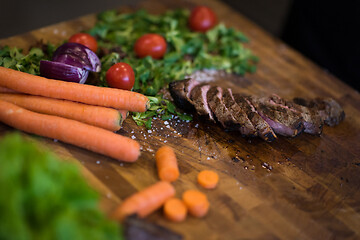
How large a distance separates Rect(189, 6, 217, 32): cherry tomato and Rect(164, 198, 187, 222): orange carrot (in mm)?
3007

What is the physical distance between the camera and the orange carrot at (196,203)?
2674 millimetres

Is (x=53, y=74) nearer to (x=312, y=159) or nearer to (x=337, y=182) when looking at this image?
(x=312, y=159)

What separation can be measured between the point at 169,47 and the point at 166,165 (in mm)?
2112

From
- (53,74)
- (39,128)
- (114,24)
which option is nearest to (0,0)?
(114,24)

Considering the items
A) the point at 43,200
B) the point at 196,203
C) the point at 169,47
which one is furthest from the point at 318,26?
the point at 43,200

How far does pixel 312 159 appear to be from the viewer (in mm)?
3451

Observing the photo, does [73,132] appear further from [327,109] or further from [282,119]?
[327,109]

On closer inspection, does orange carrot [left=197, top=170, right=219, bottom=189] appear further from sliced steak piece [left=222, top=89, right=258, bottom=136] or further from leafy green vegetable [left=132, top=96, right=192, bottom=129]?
leafy green vegetable [left=132, top=96, right=192, bottom=129]

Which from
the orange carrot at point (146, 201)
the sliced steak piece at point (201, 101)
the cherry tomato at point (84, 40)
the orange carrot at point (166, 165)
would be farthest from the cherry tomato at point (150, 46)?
the orange carrot at point (146, 201)

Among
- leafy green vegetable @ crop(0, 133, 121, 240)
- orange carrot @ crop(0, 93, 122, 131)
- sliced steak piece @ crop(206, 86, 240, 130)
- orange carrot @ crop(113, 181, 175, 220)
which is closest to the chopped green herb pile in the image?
sliced steak piece @ crop(206, 86, 240, 130)

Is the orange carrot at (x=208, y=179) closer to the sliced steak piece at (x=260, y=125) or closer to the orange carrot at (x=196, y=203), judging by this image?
the orange carrot at (x=196, y=203)

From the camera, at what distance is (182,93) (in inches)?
140

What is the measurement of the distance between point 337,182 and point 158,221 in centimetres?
170

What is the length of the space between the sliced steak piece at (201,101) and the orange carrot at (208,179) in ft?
2.18
